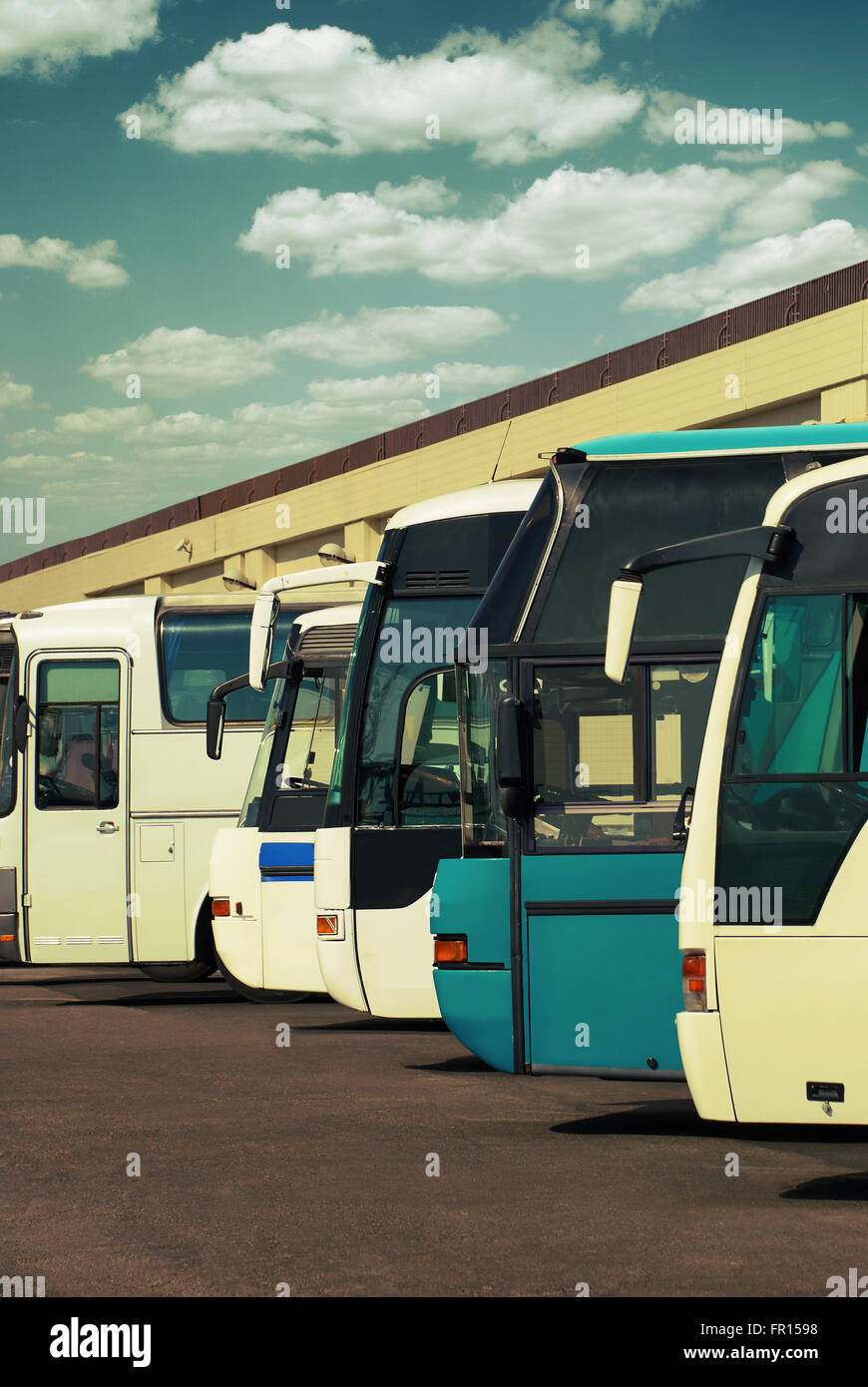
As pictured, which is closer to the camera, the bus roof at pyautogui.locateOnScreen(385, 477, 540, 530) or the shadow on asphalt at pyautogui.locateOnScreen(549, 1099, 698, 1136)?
the shadow on asphalt at pyautogui.locateOnScreen(549, 1099, 698, 1136)

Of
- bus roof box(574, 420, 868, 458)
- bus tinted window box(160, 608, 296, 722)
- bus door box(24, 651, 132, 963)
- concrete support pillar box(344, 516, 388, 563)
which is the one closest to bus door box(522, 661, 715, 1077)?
bus roof box(574, 420, 868, 458)

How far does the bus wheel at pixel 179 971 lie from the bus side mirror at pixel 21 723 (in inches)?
93.4

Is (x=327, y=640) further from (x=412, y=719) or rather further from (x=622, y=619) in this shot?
(x=622, y=619)

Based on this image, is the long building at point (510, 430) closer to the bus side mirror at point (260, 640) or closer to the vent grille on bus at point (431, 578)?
the vent grille on bus at point (431, 578)

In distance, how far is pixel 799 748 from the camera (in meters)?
7.84

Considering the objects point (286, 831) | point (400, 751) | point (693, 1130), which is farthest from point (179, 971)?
point (693, 1130)

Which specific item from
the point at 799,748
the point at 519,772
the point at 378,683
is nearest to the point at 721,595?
the point at 519,772

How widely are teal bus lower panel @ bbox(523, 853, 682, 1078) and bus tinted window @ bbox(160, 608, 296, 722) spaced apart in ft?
29.7

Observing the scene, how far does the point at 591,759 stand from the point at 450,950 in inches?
47.9

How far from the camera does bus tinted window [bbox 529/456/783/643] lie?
997 centimetres

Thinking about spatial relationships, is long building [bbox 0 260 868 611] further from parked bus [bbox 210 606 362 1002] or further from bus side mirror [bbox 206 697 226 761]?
bus side mirror [bbox 206 697 226 761]

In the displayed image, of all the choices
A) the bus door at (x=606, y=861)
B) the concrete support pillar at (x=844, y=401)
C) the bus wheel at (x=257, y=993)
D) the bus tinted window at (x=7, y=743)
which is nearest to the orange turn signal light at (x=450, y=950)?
the bus door at (x=606, y=861)
